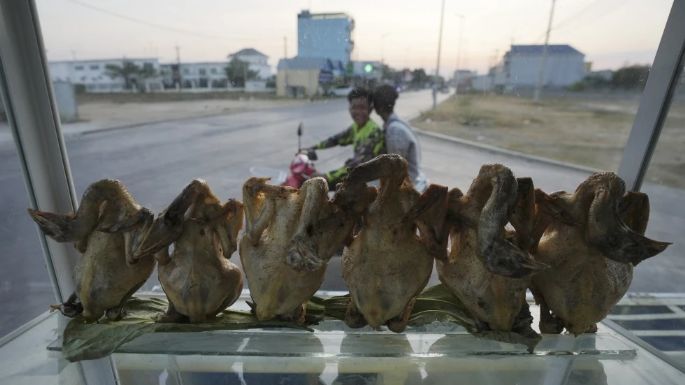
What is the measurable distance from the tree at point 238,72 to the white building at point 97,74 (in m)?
0.58

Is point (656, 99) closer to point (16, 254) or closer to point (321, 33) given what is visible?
point (321, 33)

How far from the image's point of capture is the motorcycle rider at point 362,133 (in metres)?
2.80

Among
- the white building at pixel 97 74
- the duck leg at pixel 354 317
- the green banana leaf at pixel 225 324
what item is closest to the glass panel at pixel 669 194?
the green banana leaf at pixel 225 324

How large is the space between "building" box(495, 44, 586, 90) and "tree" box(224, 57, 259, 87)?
73.5 inches

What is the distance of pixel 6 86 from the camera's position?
1.43m

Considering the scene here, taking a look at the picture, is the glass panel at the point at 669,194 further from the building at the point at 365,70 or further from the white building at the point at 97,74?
the white building at the point at 97,74

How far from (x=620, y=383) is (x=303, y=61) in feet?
8.59

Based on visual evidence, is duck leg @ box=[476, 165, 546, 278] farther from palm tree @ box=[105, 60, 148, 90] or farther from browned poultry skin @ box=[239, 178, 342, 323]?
palm tree @ box=[105, 60, 148, 90]

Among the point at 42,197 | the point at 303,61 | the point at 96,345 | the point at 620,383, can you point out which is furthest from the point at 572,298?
the point at 303,61

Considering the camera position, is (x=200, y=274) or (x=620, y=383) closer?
(x=200, y=274)

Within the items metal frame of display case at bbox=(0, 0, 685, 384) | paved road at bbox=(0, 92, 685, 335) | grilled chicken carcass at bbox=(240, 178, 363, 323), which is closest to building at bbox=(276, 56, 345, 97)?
paved road at bbox=(0, 92, 685, 335)

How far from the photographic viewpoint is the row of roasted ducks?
1.23m

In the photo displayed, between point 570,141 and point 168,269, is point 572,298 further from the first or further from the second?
point 570,141

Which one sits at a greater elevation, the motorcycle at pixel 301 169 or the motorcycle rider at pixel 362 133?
the motorcycle rider at pixel 362 133
